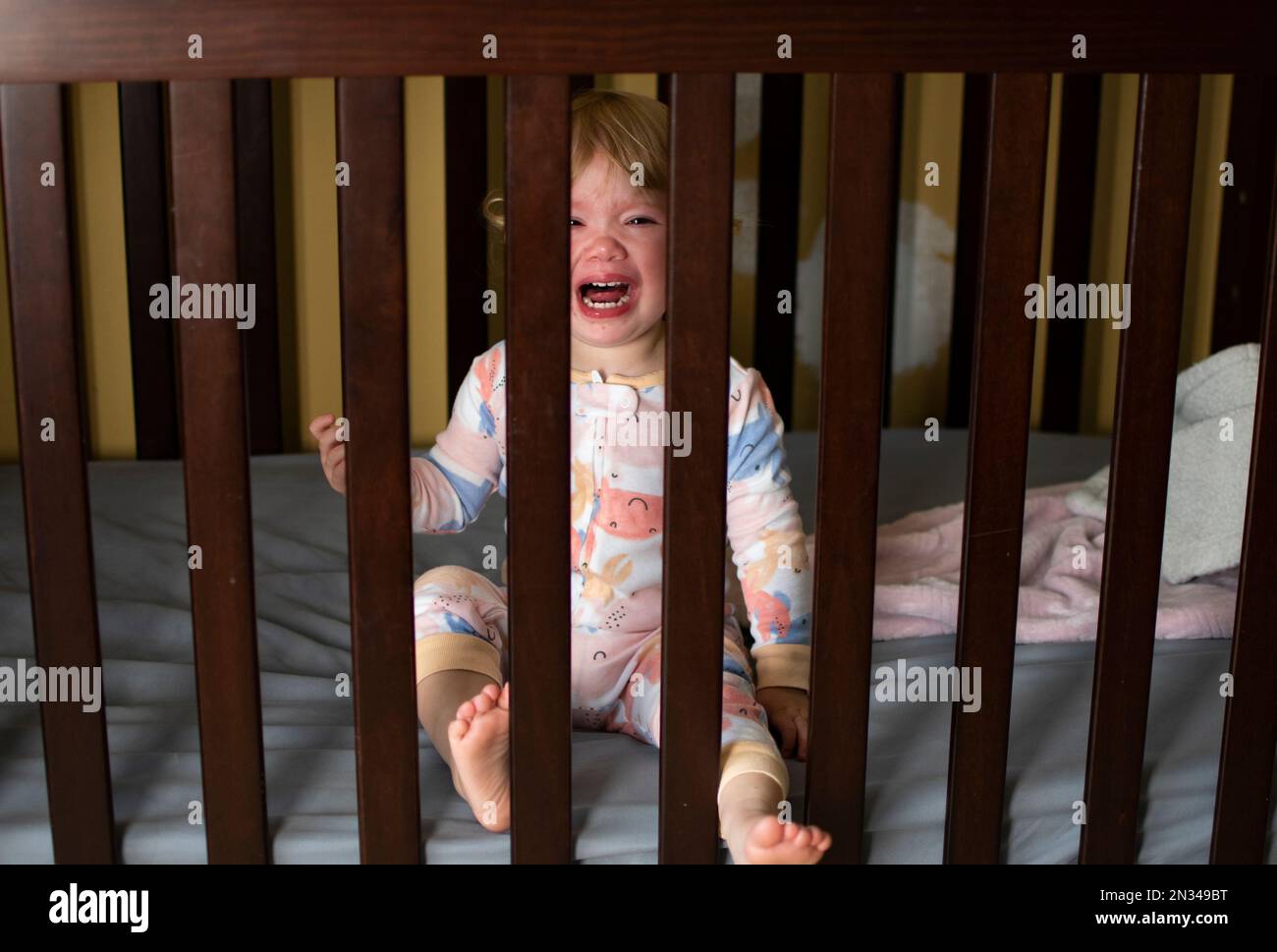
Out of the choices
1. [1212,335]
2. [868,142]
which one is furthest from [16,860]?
[1212,335]

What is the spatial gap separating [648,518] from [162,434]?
119 centimetres

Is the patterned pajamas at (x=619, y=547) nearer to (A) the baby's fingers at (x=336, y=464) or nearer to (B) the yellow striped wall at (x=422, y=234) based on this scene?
(A) the baby's fingers at (x=336, y=464)

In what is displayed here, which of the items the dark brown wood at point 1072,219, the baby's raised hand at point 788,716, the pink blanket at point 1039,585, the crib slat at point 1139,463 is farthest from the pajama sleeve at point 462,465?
the dark brown wood at point 1072,219

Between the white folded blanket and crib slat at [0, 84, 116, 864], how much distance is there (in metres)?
1.02

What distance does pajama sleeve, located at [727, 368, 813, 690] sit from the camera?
111 centimetres

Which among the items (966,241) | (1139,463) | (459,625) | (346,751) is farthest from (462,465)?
(966,241)

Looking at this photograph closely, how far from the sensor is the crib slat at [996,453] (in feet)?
2.82

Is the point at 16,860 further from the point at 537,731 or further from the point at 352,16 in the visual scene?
the point at 352,16

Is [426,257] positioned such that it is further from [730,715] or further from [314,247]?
[730,715]

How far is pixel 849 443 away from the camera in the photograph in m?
0.89

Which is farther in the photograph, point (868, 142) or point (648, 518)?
point (648, 518)

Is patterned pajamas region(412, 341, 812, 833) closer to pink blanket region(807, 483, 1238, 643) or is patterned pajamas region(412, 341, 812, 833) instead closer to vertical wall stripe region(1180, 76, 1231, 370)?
pink blanket region(807, 483, 1238, 643)

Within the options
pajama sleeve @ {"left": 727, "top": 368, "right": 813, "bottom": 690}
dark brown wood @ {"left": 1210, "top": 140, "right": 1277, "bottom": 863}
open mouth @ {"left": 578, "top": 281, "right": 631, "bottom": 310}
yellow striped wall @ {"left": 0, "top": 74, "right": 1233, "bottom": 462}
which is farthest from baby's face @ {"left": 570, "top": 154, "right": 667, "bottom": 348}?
yellow striped wall @ {"left": 0, "top": 74, "right": 1233, "bottom": 462}
